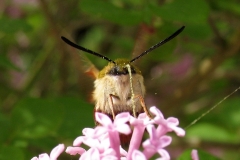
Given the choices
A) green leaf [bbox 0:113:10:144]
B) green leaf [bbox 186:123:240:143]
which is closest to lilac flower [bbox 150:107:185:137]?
green leaf [bbox 0:113:10:144]

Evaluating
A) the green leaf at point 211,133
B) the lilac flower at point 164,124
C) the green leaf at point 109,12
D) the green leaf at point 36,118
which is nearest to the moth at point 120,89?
the lilac flower at point 164,124

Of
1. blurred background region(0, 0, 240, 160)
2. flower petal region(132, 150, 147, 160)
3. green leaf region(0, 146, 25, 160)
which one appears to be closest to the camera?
flower petal region(132, 150, 147, 160)

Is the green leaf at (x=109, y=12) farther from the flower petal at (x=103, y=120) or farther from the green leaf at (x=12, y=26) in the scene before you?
the flower petal at (x=103, y=120)

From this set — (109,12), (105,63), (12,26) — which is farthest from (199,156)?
(105,63)

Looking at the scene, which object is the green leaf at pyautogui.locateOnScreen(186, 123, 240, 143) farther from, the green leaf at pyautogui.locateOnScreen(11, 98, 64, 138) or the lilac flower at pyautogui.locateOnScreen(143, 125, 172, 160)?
the lilac flower at pyautogui.locateOnScreen(143, 125, 172, 160)

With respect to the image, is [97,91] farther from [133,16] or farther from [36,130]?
[133,16]

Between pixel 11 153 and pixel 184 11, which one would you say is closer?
pixel 11 153

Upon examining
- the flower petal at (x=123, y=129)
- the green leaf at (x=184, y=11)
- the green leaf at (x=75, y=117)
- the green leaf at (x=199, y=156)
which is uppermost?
the green leaf at (x=184, y=11)

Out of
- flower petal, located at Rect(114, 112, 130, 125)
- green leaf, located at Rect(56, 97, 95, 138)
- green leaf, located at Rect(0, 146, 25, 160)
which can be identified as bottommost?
flower petal, located at Rect(114, 112, 130, 125)

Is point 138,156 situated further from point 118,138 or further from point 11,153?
point 11,153
